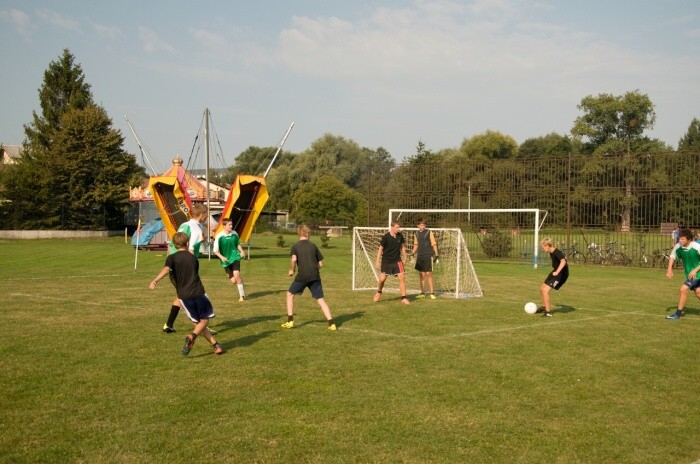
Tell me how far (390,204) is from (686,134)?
254 feet

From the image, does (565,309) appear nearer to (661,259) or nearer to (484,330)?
(484,330)

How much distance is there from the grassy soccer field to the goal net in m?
3.06

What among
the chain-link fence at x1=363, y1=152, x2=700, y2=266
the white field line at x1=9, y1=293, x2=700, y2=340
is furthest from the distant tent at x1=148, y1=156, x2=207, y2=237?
the white field line at x1=9, y1=293, x2=700, y2=340

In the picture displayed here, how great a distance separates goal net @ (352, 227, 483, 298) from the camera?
19469 mm

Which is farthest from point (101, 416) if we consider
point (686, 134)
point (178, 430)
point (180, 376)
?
point (686, 134)

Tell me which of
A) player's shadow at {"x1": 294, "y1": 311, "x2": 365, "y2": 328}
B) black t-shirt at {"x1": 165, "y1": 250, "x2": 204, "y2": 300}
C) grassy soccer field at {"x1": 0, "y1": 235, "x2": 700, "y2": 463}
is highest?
black t-shirt at {"x1": 165, "y1": 250, "x2": 204, "y2": 300}

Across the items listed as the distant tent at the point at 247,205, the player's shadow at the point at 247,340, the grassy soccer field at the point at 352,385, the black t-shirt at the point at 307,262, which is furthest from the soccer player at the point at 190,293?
the distant tent at the point at 247,205

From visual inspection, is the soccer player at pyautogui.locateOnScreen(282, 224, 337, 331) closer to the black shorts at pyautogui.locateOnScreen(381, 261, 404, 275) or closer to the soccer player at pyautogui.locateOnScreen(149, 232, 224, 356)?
the soccer player at pyautogui.locateOnScreen(149, 232, 224, 356)

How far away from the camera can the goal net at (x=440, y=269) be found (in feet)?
63.9

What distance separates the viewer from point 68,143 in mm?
61469

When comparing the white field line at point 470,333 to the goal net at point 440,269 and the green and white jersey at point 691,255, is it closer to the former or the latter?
the green and white jersey at point 691,255

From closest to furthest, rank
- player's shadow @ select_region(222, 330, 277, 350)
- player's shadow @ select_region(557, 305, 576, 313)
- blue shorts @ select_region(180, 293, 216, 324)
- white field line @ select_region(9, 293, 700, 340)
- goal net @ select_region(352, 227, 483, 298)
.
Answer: blue shorts @ select_region(180, 293, 216, 324) < player's shadow @ select_region(222, 330, 277, 350) < white field line @ select_region(9, 293, 700, 340) < player's shadow @ select_region(557, 305, 576, 313) < goal net @ select_region(352, 227, 483, 298)

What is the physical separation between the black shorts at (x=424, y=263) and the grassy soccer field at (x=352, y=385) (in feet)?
7.57

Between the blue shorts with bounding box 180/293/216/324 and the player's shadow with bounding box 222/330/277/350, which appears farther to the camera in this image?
the player's shadow with bounding box 222/330/277/350
